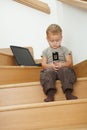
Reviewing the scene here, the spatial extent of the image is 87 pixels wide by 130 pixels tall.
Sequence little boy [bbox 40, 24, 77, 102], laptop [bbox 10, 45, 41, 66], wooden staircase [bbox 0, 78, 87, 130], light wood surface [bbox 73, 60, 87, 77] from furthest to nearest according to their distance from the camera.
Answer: laptop [bbox 10, 45, 41, 66]
light wood surface [bbox 73, 60, 87, 77]
little boy [bbox 40, 24, 77, 102]
wooden staircase [bbox 0, 78, 87, 130]

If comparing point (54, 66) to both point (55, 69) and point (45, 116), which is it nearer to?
point (55, 69)

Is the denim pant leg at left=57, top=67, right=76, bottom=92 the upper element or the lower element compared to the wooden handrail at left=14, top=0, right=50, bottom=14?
lower

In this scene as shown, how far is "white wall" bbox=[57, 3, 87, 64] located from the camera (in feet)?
7.29

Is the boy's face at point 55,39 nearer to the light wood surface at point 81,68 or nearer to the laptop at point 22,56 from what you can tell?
the light wood surface at point 81,68

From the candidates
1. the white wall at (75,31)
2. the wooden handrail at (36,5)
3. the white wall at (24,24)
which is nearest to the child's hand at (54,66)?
the white wall at (75,31)

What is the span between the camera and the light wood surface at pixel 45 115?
1.56 m

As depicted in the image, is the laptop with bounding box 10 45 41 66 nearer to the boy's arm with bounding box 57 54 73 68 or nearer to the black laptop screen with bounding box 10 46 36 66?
the black laptop screen with bounding box 10 46 36 66

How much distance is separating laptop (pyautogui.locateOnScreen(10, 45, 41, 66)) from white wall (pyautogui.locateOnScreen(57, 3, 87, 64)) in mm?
346

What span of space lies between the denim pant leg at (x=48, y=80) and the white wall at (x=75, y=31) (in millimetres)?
524

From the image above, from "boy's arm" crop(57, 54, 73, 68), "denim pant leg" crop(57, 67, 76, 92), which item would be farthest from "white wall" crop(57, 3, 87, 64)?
"denim pant leg" crop(57, 67, 76, 92)

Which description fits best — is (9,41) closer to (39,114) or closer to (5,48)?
(5,48)

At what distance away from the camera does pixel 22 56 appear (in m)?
2.50

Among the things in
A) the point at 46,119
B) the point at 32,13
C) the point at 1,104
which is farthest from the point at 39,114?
the point at 32,13

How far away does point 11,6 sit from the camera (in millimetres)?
2922
